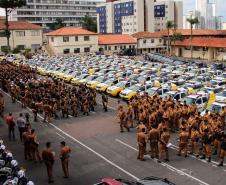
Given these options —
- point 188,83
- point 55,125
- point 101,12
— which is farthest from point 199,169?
point 101,12

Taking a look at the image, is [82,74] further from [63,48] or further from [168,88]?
[63,48]

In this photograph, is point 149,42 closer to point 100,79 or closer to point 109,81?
point 100,79

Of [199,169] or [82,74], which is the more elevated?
[82,74]

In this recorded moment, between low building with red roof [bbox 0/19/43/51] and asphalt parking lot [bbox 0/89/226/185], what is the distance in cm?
5765

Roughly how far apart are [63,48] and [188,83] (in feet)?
140

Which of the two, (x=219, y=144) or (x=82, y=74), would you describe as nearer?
(x=219, y=144)


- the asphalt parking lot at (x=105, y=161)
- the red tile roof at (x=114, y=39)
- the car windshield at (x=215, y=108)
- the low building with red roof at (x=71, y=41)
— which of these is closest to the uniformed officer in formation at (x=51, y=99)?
the asphalt parking lot at (x=105, y=161)

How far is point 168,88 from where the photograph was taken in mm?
29344

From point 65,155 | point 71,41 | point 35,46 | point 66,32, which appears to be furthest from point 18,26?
point 65,155

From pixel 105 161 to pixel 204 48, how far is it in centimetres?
5077

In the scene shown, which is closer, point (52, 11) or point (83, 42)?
point (83, 42)

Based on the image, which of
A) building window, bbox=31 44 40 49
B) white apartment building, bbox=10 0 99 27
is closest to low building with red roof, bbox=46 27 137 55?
building window, bbox=31 44 40 49

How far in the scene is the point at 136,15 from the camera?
10294cm

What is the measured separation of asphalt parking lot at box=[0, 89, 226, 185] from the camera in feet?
48.5
